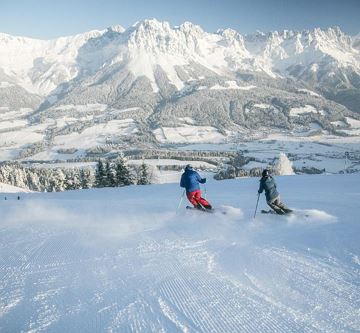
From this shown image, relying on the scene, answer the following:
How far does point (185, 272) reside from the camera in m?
10.8

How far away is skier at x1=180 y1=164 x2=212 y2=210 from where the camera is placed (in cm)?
1777

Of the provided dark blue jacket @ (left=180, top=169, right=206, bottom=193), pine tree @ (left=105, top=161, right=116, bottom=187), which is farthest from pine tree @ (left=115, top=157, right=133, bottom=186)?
dark blue jacket @ (left=180, top=169, right=206, bottom=193)

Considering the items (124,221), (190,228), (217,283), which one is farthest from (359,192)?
(217,283)

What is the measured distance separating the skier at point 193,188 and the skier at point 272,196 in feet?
8.80

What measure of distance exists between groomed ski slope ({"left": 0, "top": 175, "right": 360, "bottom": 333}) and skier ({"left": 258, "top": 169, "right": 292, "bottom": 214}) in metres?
0.61

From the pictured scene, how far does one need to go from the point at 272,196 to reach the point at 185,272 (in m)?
6.53

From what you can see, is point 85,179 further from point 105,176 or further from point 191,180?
point 191,180

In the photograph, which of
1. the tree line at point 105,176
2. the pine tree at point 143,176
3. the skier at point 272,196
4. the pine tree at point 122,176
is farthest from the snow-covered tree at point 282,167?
the skier at point 272,196

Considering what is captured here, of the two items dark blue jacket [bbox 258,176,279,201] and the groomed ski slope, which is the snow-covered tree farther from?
dark blue jacket [bbox 258,176,279,201]

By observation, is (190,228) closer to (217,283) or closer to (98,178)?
(217,283)

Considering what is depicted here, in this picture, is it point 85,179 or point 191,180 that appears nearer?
point 191,180

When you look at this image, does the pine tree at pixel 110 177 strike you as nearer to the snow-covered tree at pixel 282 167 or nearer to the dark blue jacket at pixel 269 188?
the snow-covered tree at pixel 282 167

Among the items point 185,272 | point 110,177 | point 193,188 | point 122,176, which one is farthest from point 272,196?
point 110,177

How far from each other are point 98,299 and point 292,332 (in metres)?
4.37
